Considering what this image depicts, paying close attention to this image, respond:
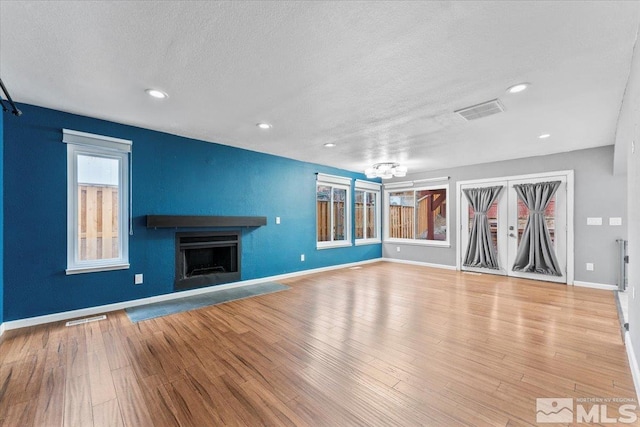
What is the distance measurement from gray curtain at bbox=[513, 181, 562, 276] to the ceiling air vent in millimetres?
3046

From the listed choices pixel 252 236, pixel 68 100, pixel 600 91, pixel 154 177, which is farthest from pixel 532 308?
pixel 68 100

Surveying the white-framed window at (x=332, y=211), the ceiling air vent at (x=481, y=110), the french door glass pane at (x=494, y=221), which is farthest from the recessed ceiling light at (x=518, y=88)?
the white-framed window at (x=332, y=211)

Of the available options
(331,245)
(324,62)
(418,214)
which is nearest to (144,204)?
(324,62)

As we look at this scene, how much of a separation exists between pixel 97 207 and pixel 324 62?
3.34m

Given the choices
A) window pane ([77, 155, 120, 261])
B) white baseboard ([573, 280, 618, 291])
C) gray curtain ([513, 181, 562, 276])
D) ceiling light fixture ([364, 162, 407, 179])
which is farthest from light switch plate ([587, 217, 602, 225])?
window pane ([77, 155, 120, 261])

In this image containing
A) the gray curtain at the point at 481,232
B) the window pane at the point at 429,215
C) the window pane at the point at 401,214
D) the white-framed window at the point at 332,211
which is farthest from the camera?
the window pane at the point at 401,214

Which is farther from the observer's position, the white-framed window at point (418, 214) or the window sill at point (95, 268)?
the white-framed window at point (418, 214)

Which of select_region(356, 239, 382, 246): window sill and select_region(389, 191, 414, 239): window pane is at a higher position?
select_region(389, 191, 414, 239): window pane

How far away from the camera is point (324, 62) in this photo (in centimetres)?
216

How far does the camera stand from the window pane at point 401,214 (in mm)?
7420

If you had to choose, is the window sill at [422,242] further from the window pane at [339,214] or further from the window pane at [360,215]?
the window pane at [339,214]

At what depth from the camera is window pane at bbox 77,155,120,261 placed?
338 centimetres

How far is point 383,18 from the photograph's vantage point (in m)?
1.67

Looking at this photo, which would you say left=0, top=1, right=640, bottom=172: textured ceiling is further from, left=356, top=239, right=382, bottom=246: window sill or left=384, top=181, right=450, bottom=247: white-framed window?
left=356, top=239, right=382, bottom=246: window sill
